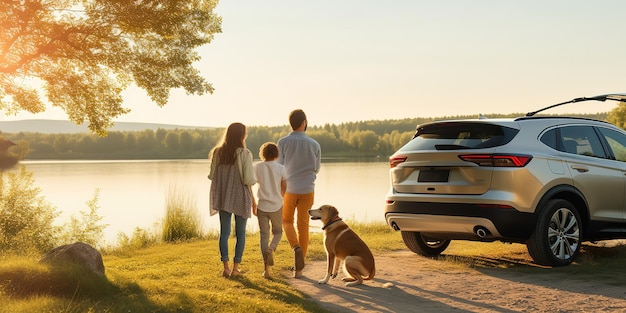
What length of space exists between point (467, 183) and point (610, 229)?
9.11ft

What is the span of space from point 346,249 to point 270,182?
132 centimetres

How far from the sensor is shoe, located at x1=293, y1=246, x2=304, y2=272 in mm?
8562

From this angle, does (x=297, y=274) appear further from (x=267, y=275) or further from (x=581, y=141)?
(x=581, y=141)

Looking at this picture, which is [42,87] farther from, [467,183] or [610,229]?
[610,229]

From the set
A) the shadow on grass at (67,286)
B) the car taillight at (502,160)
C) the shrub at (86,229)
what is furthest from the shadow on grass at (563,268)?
the shrub at (86,229)

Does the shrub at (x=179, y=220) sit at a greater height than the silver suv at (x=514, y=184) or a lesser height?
lesser

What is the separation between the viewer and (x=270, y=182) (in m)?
8.38

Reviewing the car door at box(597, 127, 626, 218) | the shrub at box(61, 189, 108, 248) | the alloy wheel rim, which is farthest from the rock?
the car door at box(597, 127, 626, 218)

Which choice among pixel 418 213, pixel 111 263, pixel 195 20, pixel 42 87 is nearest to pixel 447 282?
pixel 418 213

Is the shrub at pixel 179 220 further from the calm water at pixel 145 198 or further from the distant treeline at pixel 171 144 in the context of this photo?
the distant treeline at pixel 171 144

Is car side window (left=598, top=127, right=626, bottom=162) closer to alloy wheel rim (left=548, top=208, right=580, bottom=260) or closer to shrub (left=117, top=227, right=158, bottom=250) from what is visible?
alloy wheel rim (left=548, top=208, right=580, bottom=260)

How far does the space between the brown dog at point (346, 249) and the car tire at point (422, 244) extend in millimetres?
2102

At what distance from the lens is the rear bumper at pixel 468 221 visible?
8086 mm

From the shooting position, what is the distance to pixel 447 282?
8156 millimetres
